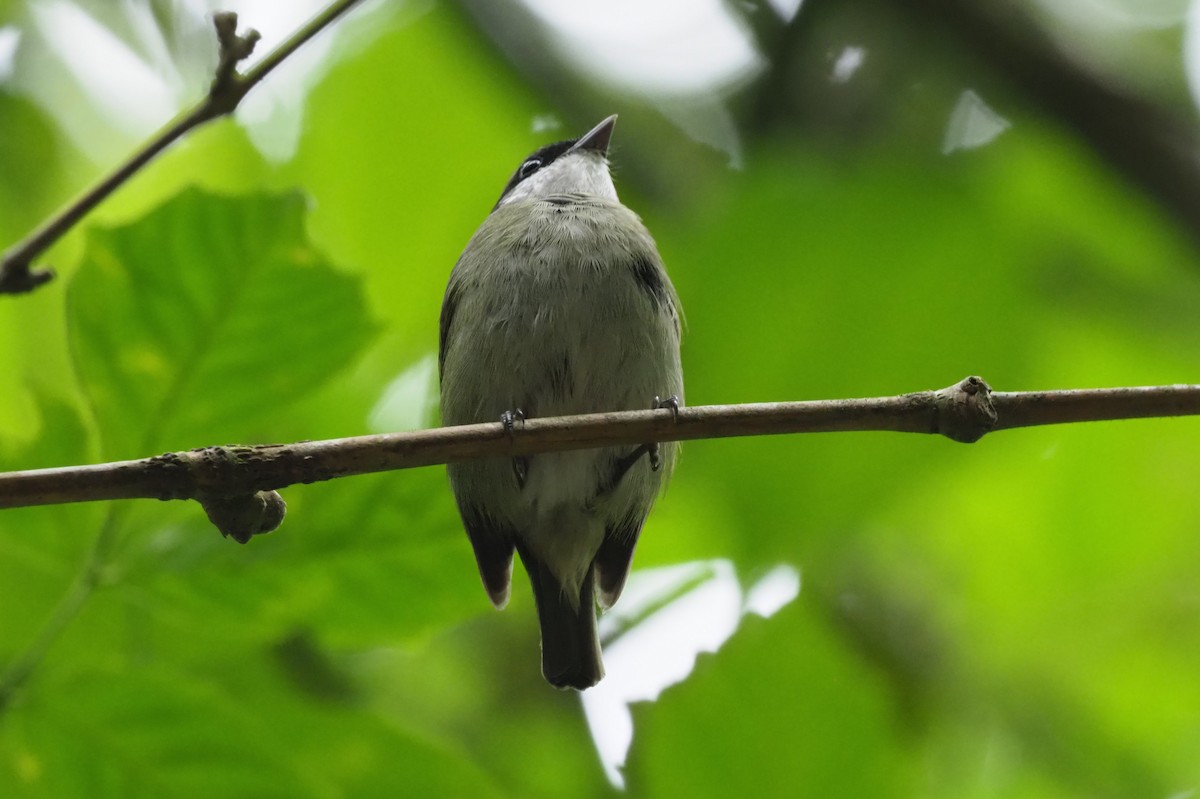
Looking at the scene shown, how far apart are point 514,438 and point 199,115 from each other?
0.82 metres

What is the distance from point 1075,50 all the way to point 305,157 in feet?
6.72

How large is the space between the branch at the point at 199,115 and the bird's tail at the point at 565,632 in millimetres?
1876

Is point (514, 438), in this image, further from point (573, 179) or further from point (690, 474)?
point (573, 179)

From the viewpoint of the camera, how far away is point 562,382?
3941mm

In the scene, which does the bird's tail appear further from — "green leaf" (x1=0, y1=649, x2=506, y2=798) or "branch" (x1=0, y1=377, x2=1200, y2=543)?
"branch" (x1=0, y1=377, x2=1200, y2=543)

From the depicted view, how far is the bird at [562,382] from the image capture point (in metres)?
3.92

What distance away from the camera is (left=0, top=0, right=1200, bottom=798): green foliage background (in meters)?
2.48

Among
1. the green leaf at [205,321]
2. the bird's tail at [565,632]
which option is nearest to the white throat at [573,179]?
the bird's tail at [565,632]

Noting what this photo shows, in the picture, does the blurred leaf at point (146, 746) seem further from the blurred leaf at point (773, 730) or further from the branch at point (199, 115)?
the branch at point (199, 115)

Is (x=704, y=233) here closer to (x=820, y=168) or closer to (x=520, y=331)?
(x=820, y=168)

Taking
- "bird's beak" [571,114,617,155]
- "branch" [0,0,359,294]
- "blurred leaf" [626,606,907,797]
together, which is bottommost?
"bird's beak" [571,114,617,155]

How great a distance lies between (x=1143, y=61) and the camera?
13.5ft

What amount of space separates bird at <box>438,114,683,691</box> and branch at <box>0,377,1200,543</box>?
1.27 m

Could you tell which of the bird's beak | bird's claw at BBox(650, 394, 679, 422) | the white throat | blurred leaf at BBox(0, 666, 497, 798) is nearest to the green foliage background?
blurred leaf at BBox(0, 666, 497, 798)
